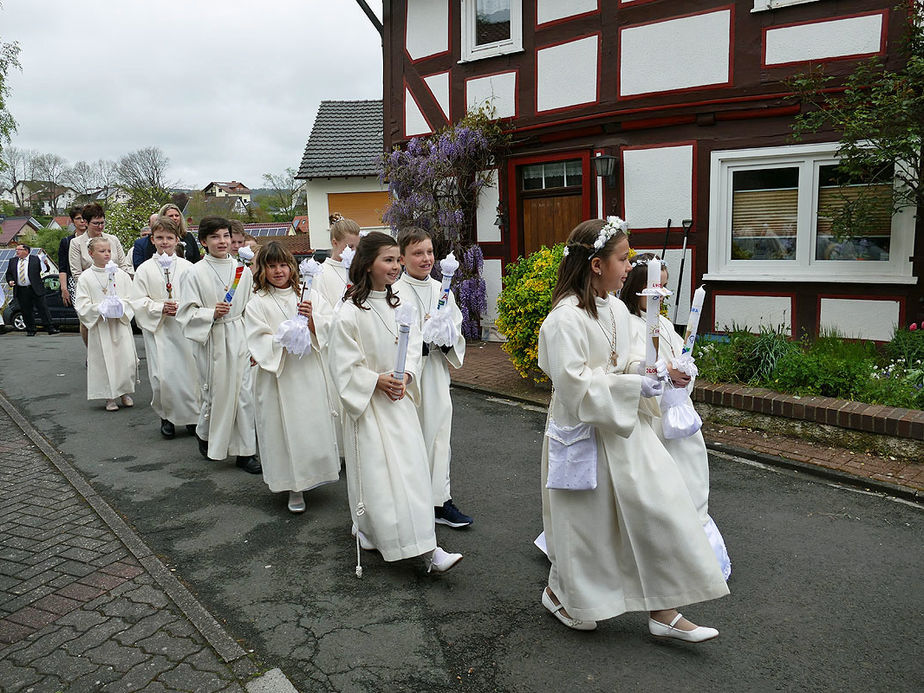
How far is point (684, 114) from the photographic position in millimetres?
9570

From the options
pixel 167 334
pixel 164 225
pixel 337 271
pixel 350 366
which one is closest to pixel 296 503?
pixel 350 366

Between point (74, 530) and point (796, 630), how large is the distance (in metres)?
4.29

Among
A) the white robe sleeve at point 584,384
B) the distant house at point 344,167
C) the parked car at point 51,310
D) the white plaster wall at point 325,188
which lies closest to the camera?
the white robe sleeve at point 584,384

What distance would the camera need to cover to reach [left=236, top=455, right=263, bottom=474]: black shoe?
6.13 metres

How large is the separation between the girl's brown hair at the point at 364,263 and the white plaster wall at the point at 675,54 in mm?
6753

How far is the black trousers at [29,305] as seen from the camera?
1634cm

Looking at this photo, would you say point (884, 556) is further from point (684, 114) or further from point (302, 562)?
point (684, 114)

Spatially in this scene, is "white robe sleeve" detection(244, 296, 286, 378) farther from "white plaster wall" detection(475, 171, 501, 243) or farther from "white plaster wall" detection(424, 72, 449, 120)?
"white plaster wall" detection(424, 72, 449, 120)

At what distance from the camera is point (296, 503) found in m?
5.20

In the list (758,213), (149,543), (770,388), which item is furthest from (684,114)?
(149,543)

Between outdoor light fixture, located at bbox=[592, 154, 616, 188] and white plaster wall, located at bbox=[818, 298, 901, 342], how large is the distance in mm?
3205

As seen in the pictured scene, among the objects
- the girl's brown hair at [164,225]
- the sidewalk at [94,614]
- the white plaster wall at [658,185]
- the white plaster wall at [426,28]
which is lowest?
the sidewalk at [94,614]

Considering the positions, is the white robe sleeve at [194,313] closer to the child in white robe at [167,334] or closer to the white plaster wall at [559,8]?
the child in white robe at [167,334]

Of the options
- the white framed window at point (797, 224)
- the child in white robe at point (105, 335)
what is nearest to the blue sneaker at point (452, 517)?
the child in white robe at point (105, 335)
